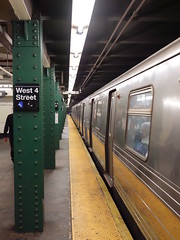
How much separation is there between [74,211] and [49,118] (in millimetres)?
3599

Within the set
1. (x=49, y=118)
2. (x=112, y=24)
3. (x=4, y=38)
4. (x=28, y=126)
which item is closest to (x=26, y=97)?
(x=28, y=126)

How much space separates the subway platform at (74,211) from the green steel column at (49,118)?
0.75m

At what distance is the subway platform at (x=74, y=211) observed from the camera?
310 cm

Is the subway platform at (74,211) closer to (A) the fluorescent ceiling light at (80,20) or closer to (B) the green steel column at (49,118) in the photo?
(B) the green steel column at (49,118)

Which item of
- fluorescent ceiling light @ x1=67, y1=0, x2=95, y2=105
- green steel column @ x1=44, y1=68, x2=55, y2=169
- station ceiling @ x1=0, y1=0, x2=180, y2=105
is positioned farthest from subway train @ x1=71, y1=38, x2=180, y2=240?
green steel column @ x1=44, y1=68, x2=55, y2=169

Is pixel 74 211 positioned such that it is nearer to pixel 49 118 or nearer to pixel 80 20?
pixel 80 20

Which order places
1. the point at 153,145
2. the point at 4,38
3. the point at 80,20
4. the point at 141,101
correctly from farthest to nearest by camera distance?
the point at 4,38
the point at 80,20
the point at 141,101
the point at 153,145

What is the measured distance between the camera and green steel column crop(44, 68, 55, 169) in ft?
22.5

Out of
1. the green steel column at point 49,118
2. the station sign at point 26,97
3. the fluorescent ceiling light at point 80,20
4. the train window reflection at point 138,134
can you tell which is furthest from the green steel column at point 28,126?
the green steel column at point 49,118

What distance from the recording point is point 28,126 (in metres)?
3.39

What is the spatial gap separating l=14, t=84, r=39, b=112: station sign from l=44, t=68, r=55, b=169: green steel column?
348cm

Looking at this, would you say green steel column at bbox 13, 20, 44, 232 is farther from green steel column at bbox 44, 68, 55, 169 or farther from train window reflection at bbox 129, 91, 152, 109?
green steel column at bbox 44, 68, 55, 169

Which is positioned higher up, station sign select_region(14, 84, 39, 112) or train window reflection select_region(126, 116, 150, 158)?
station sign select_region(14, 84, 39, 112)

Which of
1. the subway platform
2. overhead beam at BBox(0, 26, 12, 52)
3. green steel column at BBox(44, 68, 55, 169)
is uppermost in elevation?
overhead beam at BBox(0, 26, 12, 52)
